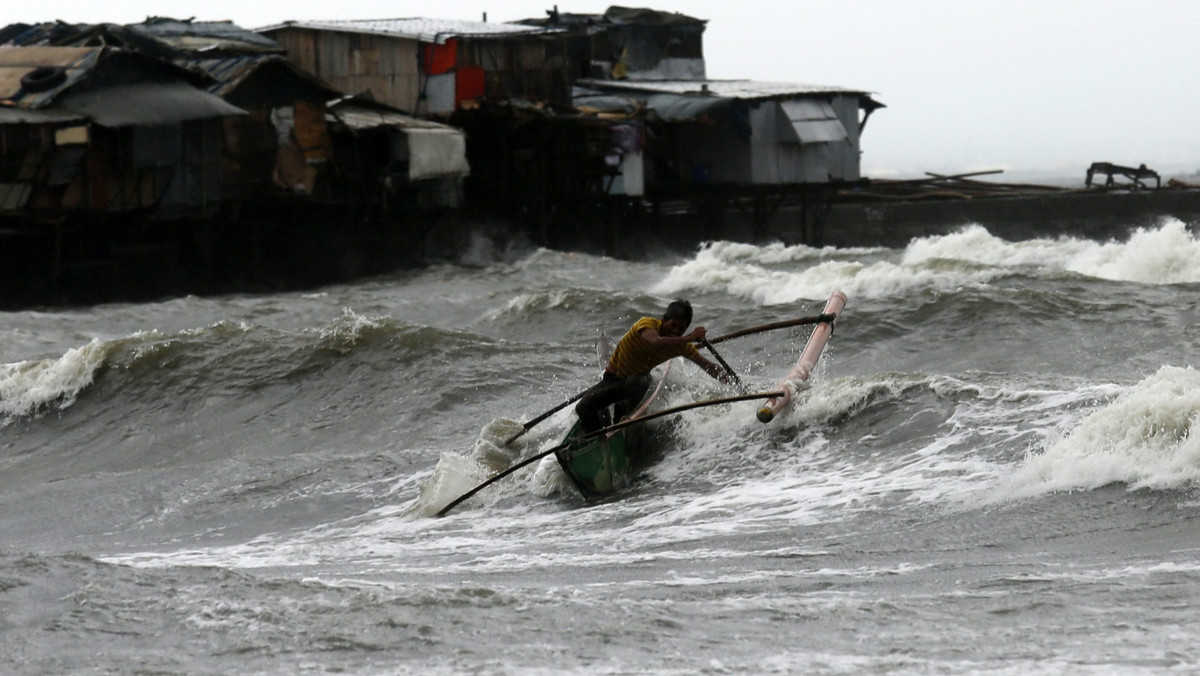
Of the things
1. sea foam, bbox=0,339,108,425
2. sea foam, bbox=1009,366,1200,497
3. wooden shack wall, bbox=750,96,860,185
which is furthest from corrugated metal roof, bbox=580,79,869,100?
sea foam, bbox=1009,366,1200,497

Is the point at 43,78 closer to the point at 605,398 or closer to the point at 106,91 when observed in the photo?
the point at 106,91

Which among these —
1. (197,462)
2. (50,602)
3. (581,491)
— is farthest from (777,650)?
(197,462)

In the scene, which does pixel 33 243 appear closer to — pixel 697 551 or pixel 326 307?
pixel 326 307

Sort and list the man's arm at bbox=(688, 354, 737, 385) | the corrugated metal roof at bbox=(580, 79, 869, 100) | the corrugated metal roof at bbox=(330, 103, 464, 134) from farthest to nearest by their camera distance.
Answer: the corrugated metal roof at bbox=(580, 79, 869, 100), the corrugated metal roof at bbox=(330, 103, 464, 134), the man's arm at bbox=(688, 354, 737, 385)

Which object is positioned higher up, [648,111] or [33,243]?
[648,111]

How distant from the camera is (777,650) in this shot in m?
5.97

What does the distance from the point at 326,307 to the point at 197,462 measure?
1262cm

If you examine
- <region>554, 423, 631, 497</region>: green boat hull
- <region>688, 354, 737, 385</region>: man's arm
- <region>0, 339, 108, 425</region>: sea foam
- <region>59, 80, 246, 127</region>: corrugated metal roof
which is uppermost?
<region>59, 80, 246, 127</region>: corrugated metal roof

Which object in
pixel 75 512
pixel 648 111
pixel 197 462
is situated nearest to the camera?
pixel 75 512

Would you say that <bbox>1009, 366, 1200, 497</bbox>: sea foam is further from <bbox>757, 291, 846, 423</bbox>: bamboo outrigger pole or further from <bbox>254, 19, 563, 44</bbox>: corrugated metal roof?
<bbox>254, 19, 563, 44</bbox>: corrugated metal roof

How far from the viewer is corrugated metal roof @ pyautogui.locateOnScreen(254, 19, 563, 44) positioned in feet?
108

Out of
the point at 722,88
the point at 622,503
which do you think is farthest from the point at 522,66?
the point at 622,503

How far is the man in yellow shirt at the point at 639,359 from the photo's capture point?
998 cm

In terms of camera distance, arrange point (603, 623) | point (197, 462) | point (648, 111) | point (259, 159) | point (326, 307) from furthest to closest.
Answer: point (648, 111)
point (259, 159)
point (326, 307)
point (197, 462)
point (603, 623)
